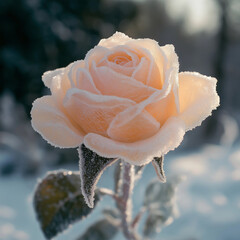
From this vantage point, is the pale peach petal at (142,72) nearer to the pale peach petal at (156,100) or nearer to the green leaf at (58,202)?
the pale peach petal at (156,100)

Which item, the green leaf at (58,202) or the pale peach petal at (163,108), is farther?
the green leaf at (58,202)

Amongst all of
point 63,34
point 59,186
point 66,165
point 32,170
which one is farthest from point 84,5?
point 59,186

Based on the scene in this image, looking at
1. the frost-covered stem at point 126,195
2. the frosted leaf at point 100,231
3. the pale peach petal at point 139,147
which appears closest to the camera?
the pale peach petal at point 139,147

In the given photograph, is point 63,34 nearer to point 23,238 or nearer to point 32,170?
point 32,170

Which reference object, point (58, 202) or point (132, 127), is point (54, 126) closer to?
point (132, 127)

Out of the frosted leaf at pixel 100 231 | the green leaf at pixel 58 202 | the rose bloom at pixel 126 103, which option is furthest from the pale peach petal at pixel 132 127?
the frosted leaf at pixel 100 231

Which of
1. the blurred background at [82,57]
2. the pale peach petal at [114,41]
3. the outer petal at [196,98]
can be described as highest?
the pale peach petal at [114,41]
